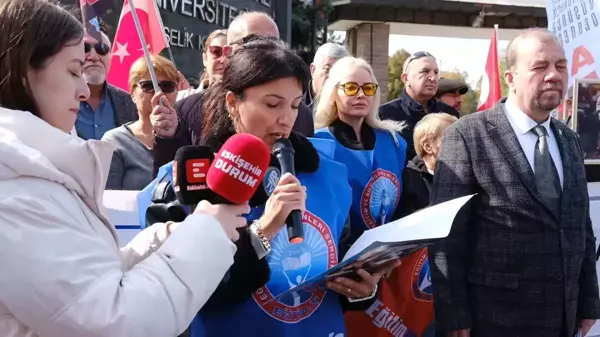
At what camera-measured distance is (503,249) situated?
2.55m

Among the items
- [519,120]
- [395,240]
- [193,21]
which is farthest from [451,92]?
[395,240]

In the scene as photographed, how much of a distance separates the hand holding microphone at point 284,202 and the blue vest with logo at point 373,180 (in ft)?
4.03

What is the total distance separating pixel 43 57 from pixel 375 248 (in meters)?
0.95

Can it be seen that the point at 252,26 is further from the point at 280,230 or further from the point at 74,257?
the point at 74,257

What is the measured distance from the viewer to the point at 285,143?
196 centimetres

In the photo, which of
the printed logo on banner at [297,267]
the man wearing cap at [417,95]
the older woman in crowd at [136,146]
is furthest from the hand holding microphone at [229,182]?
the man wearing cap at [417,95]

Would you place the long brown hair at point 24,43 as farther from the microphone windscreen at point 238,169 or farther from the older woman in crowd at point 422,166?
the older woman in crowd at point 422,166

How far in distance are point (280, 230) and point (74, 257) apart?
0.86 m

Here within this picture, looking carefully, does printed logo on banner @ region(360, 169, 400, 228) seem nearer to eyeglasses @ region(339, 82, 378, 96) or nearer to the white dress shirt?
eyeglasses @ region(339, 82, 378, 96)

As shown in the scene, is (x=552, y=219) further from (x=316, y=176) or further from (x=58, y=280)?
(x=58, y=280)

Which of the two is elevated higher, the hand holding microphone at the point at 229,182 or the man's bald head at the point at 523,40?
the man's bald head at the point at 523,40

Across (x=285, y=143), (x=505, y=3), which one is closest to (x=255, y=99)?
(x=285, y=143)

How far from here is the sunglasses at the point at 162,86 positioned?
352 centimetres

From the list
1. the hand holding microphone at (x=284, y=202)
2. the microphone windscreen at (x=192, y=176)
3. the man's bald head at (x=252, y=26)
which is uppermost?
the man's bald head at (x=252, y=26)
